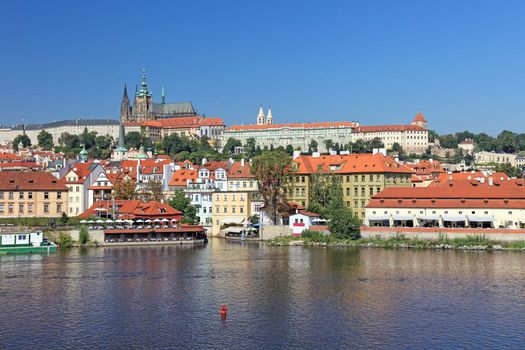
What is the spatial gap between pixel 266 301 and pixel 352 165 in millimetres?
38215

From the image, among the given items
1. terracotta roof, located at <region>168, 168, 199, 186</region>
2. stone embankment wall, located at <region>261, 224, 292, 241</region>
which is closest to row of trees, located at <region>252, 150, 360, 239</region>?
stone embankment wall, located at <region>261, 224, 292, 241</region>

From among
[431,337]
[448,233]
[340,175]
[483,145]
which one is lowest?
[431,337]

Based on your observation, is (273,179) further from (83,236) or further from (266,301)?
(266,301)

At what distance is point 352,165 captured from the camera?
70.9 meters

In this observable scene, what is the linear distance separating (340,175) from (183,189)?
54.1 feet

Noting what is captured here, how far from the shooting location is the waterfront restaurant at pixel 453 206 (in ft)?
184

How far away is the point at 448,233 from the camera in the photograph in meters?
54.7

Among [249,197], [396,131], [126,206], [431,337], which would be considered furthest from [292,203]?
[396,131]

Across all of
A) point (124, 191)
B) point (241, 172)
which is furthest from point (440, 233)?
point (124, 191)

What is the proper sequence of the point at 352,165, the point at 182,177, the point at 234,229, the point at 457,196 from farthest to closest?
the point at 182,177 → the point at 352,165 → the point at 234,229 → the point at 457,196

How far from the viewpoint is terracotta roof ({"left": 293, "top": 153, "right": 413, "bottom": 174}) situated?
228 feet

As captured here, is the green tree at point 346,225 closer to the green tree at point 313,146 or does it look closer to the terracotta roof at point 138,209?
the terracotta roof at point 138,209

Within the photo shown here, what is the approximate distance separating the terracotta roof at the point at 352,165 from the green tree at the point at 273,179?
5.82 m

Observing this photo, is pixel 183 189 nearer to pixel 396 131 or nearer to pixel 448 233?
pixel 448 233
